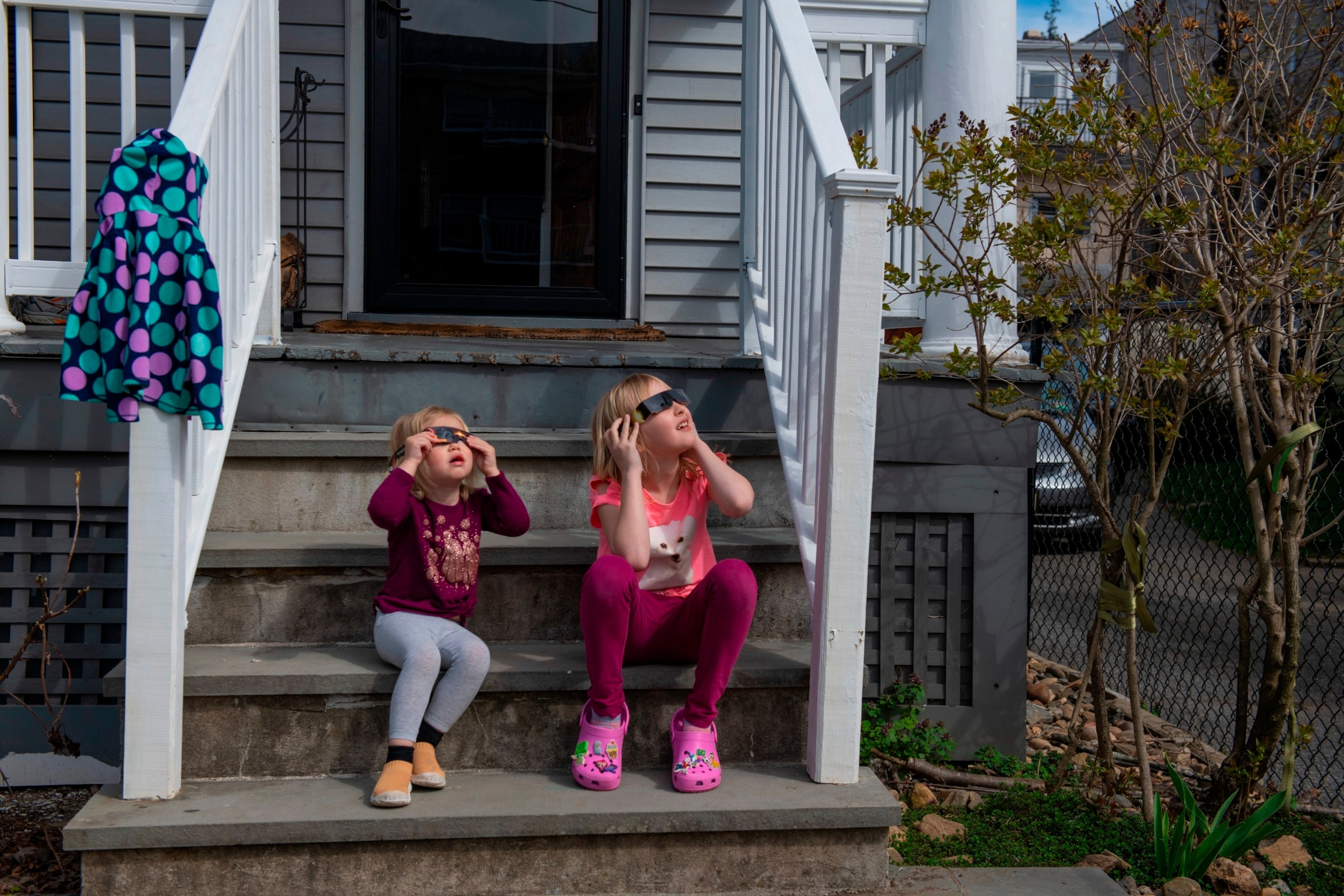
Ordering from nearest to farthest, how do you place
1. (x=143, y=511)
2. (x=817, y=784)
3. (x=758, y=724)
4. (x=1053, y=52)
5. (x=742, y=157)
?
(x=143, y=511) < (x=817, y=784) < (x=758, y=724) < (x=742, y=157) < (x=1053, y=52)

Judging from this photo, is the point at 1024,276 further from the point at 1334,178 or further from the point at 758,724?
the point at 758,724

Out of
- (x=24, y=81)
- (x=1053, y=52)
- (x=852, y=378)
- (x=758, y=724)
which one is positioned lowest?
(x=758, y=724)

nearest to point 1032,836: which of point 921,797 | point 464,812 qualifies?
point 921,797

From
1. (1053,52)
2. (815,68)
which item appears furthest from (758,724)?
(1053,52)

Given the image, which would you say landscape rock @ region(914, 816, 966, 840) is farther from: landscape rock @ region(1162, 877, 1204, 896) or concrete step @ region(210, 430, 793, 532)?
concrete step @ region(210, 430, 793, 532)

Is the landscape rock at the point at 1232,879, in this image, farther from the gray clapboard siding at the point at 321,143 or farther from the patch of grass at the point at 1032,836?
the gray clapboard siding at the point at 321,143

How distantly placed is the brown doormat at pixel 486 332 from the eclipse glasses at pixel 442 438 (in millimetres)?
1882

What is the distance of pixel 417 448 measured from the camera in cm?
246

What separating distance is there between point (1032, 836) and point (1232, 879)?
434mm

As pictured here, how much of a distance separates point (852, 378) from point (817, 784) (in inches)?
34.2

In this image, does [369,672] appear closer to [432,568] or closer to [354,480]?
[432,568]

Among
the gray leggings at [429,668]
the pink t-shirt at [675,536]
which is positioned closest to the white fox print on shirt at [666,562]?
the pink t-shirt at [675,536]

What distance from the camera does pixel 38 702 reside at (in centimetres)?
296

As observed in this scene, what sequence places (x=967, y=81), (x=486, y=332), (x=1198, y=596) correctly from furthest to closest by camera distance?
(x=486, y=332) → (x=1198, y=596) → (x=967, y=81)
